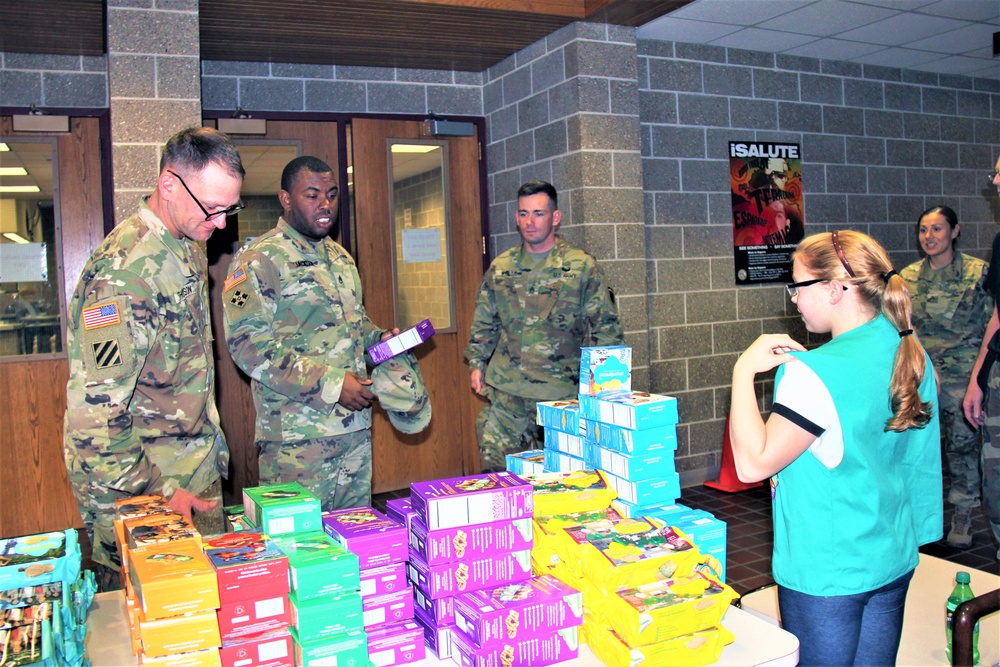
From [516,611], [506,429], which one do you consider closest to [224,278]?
[506,429]

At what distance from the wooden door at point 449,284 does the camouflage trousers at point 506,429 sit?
1.46m

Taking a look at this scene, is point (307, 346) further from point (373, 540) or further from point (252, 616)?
point (252, 616)

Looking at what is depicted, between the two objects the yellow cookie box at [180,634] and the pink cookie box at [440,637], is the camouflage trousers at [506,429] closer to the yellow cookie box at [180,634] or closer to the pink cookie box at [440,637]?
the pink cookie box at [440,637]

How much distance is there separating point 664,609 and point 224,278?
12.5 ft

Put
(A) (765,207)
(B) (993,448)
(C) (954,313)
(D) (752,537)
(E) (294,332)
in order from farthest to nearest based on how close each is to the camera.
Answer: (A) (765,207) < (C) (954,313) < (D) (752,537) < (B) (993,448) < (E) (294,332)

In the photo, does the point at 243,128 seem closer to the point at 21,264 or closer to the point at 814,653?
the point at 21,264

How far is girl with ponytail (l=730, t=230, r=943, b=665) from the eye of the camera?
1576mm

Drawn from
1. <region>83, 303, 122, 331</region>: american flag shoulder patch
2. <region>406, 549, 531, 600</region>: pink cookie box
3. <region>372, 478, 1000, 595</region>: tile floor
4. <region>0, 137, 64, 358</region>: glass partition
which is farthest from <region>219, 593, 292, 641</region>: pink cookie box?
<region>0, 137, 64, 358</region>: glass partition

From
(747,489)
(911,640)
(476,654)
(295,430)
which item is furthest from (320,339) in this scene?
(747,489)

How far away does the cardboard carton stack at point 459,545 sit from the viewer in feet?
5.09

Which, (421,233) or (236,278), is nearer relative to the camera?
(236,278)

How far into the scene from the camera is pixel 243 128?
4605 mm

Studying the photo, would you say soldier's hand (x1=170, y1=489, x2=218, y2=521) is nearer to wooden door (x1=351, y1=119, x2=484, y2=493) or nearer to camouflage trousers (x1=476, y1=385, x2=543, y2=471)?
camouflage trousers (x1=476, y1=385, x2=543, y2=471)

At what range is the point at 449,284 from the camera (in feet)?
17.1
